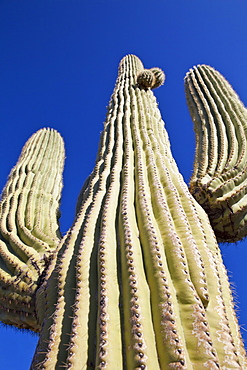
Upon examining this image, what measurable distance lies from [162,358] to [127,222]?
1019mm

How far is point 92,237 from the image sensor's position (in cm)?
244

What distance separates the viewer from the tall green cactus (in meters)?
1.60

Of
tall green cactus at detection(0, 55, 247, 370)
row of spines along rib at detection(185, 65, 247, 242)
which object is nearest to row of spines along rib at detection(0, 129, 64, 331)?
tall green cactus at detection(0, 55, 247, 370)

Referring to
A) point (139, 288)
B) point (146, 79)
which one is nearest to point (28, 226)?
point (139, 288)

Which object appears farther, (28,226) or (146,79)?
(146,79)

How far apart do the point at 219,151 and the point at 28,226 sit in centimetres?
245

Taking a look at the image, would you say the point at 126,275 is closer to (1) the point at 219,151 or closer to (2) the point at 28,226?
(2) the point at 28,226

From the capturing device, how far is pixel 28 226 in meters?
3.84

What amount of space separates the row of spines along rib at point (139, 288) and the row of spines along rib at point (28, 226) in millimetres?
648

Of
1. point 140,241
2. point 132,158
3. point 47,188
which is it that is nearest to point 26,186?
point 47,188

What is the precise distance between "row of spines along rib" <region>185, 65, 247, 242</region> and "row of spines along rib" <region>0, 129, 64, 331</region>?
1710mm

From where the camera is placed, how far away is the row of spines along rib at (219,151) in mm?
3445

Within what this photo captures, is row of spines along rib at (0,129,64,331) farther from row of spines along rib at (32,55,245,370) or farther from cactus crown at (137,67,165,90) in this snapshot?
cactus crown at (137,67,165,90)

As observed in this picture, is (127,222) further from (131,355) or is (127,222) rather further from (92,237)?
(131,355)
